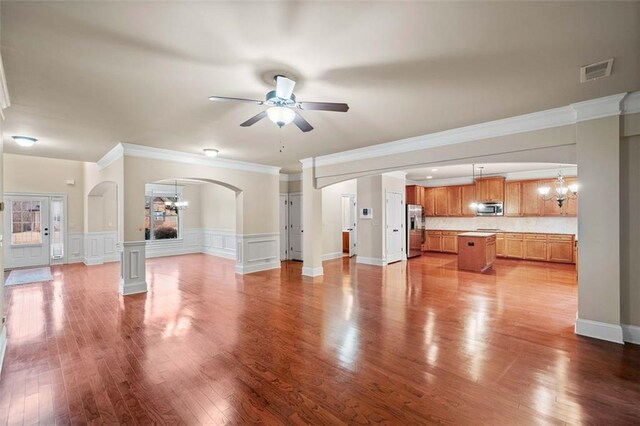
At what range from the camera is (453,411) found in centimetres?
212

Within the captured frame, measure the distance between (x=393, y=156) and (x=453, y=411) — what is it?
3.93 meters

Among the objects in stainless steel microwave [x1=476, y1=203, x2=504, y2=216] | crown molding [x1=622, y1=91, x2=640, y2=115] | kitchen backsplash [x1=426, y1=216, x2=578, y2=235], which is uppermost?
crown molding [x1=622, y1=91, x2=640, y2=115]

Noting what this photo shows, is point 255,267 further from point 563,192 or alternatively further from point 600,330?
point 563,192

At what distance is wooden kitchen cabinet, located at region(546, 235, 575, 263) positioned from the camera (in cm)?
792

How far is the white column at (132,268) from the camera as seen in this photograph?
5.24 metres

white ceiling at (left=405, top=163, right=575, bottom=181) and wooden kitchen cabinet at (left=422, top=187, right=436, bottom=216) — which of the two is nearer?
white ceiling at (left=405, top=163, right=575, bottom=181)

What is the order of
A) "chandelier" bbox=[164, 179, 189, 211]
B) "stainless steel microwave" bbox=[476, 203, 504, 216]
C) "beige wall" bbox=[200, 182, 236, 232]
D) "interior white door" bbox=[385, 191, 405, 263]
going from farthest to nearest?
"chandelier" bbox=[164, 179, 189, 211]
"beige wall" bbox=[200, 182, 236, 232]
"stainless steel microwave" bbox=[476, 203, 504, 216]
"interior white door" bbox=[385, 191, 405, 263]

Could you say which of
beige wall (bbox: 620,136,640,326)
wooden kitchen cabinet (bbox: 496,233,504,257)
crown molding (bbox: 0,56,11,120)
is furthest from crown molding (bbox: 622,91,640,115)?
wooden kitchen cabinet (bbox: 496,233,504,257)

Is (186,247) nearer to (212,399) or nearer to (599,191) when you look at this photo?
(212,399)

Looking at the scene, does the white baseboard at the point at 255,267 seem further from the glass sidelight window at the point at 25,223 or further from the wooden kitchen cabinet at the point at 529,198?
the wooden kitchen cabinet at the point at 529,198

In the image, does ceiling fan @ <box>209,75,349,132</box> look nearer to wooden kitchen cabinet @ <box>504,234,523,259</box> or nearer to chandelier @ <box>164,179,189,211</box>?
chandelier @ <box>164,179,189,211</box>

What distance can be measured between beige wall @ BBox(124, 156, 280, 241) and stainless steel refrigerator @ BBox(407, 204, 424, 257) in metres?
4.22

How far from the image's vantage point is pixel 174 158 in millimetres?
5816

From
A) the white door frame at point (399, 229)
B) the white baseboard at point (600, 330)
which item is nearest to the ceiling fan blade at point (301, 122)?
the white baseboard at point (600, 330)
